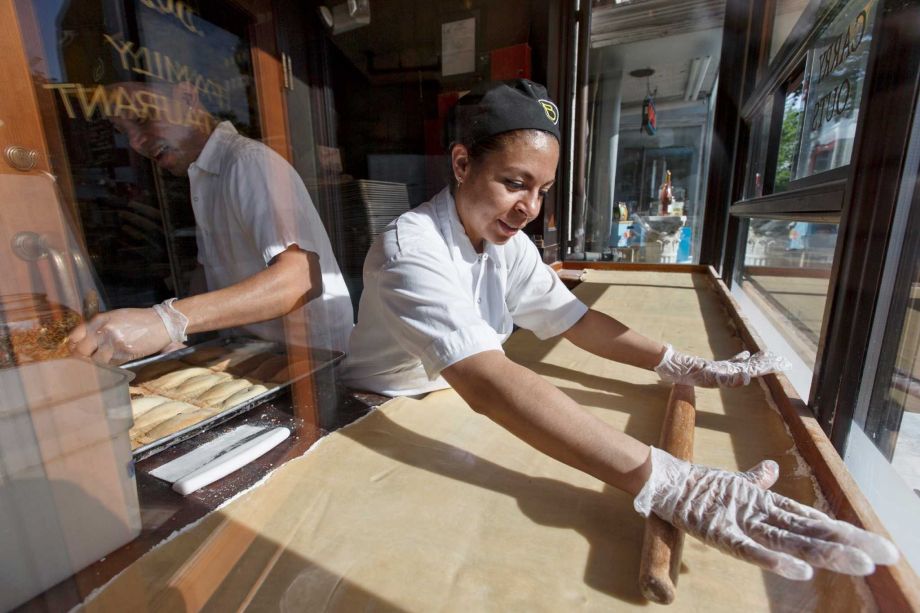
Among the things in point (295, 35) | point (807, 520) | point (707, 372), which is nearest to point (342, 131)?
point (295, 35)

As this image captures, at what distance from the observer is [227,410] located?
1.05m

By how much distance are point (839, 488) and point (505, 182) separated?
3.17 ft

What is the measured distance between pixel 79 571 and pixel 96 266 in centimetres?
109

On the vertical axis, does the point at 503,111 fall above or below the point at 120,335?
above

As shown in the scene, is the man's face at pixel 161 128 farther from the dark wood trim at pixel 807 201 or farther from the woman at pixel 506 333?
the dark wood trim at pixel 807 201

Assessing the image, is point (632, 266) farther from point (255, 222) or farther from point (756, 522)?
point (756, 522)

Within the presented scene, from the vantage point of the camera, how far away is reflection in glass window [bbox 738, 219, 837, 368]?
1732 millimetres

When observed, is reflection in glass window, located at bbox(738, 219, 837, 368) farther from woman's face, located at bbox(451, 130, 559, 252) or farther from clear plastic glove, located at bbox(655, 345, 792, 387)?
woman's face, located at bbox(451, 130, 559, 252)

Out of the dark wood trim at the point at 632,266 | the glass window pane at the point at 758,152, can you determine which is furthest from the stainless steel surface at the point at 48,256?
the dark wood trim at the point at 632,266

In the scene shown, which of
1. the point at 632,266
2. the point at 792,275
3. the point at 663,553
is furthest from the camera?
the point at 632,266

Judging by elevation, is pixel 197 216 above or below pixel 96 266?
above

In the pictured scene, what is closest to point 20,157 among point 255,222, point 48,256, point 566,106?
point 48,256

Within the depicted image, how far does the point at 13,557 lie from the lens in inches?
20.5

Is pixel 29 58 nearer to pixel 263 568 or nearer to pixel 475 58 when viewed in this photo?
pixel 263 568
